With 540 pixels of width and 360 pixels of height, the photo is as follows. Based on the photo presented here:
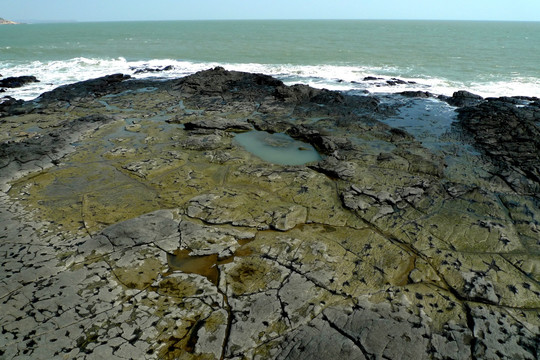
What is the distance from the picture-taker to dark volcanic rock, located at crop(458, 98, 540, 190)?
9.34 metres

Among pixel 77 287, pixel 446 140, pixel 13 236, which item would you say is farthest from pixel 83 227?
pixel 446 140

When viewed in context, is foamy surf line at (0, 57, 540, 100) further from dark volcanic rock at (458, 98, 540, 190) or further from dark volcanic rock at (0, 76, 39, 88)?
dark volcanic rock at (458, 98, 540, 190)

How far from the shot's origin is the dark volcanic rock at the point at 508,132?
30.7 feet

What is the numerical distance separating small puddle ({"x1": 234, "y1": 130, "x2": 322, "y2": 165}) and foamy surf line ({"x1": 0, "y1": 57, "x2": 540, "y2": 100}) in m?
10.7

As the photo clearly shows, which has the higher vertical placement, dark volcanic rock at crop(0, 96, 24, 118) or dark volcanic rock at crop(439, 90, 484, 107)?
dark volcanic rock at crop(439, 90, 484, 107)

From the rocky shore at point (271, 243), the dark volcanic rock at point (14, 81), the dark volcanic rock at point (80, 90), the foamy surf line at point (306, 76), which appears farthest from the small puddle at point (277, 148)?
the dark volcanic rock at point (14, 81)

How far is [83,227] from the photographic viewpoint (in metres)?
6.44

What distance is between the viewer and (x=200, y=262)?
5637 millimetres

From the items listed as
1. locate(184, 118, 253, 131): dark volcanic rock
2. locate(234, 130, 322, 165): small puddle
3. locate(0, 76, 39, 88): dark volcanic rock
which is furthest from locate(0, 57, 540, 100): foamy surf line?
locate(234, 130, 322, 165): small puddle

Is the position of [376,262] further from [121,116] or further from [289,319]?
[121,116]

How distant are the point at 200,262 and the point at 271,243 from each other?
1408mm

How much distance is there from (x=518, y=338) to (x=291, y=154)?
24.6ft

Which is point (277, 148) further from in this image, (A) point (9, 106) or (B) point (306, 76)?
(B) point (306, 76)

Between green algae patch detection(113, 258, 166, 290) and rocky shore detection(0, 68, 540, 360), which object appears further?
green algae patch detection(113, 258, 166, 290)
